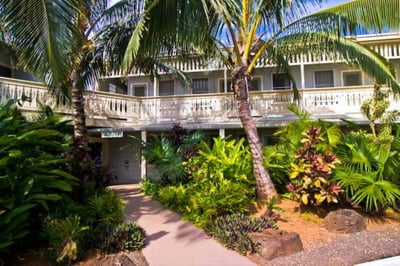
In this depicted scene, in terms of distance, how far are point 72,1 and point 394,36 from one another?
52.0ft

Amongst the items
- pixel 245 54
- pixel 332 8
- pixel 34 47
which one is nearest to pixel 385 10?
pixel 332 8

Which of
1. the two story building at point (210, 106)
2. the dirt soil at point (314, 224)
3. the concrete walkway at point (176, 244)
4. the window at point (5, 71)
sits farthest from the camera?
the window at point (5, 71)

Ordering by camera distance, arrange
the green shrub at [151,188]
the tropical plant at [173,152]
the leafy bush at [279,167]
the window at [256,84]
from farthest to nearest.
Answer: the window at [256,84] → the green shrub at [151,188] → the tropical plant at [173,152] → the leafy bush at [279,167]

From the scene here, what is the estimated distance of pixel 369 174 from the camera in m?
8.03

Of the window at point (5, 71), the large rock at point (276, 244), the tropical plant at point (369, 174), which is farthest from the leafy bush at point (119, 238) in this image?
the window at point (5, 71)

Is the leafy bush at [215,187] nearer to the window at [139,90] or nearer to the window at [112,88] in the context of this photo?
the window at [139,90]

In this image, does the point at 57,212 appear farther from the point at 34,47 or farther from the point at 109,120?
the point at 109,120

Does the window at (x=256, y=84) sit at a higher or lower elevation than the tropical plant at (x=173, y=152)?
higher

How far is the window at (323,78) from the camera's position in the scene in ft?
57.0

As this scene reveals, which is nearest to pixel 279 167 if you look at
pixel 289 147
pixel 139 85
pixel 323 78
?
pixel 289 147

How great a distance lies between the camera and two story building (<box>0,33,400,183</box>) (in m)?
13.4

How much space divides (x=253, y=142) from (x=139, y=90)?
11693mm

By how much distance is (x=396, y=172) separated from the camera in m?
8.36

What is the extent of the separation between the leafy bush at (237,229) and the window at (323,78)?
12.3 metres
